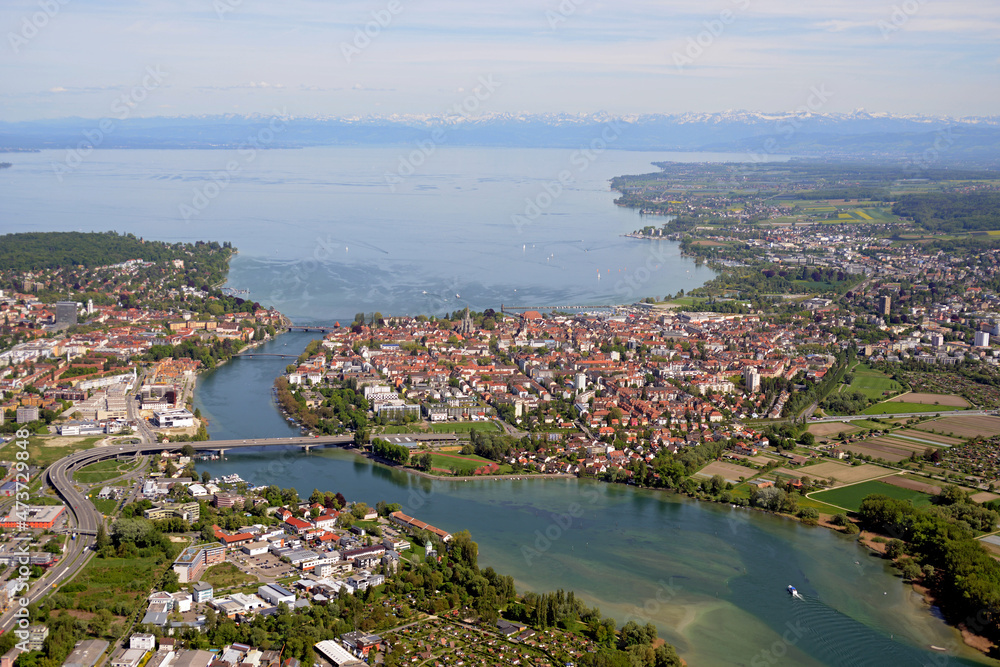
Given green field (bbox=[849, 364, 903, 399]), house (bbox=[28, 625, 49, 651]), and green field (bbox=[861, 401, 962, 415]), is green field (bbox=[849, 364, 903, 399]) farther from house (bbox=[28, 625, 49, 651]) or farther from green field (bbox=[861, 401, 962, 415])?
house (bbox=[28, 625, 49, 651])

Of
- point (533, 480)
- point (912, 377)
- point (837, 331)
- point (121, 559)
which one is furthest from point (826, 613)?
point (837, 331)

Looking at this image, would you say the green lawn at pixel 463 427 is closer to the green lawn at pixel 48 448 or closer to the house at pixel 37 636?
the green lawn at pixel 48 448

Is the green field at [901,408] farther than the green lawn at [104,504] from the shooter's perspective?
Yes

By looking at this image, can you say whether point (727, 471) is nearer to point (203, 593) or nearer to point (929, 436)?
point (929, 436)

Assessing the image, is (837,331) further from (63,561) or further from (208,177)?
(208,177)

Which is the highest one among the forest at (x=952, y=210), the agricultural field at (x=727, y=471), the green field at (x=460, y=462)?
the forest at (x=952, y=210)

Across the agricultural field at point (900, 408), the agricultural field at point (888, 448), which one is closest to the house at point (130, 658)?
the agricultural field at point (888, 448)
